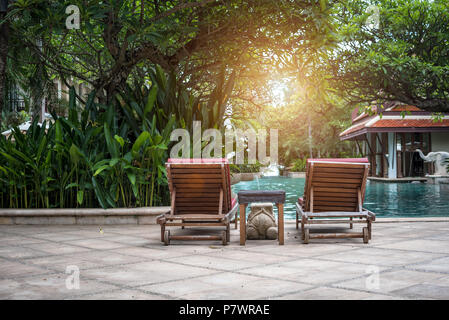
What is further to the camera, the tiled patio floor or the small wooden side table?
the small wooden side table

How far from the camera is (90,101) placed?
9.23 m

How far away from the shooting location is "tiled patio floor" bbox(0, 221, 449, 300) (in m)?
3.43

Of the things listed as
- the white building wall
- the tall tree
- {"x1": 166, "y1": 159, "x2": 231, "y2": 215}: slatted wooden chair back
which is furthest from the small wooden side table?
the white building wall

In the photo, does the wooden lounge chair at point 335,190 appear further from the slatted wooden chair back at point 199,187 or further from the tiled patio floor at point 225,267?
the slatted wooden chair back at point 199,187

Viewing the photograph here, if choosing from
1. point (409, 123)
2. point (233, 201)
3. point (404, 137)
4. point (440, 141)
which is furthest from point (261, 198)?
point (440, 141)

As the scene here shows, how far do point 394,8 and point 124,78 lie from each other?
30.4 ft

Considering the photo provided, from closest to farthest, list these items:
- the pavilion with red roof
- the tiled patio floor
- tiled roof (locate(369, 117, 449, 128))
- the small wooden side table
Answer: the tiled patio floor
the small wooden side table
tiled roof (locate(369, 117, 449, 128))
the pavilion with red roof

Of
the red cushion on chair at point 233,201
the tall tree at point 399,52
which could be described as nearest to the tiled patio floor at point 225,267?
the red cushion on chair at point 233,201

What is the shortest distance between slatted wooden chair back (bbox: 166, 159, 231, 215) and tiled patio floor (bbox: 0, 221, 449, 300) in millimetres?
514

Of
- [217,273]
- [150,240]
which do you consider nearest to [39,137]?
[150,240]

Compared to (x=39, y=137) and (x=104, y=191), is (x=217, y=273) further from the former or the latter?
(x=39, y=137)

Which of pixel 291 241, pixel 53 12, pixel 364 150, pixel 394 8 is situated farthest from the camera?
pixel 364 150

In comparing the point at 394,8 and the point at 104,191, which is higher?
the point at 394,8

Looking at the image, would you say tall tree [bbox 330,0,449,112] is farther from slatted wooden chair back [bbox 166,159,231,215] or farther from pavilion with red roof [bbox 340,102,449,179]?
pavilion with red roof [bbox 340,102,449,179]
